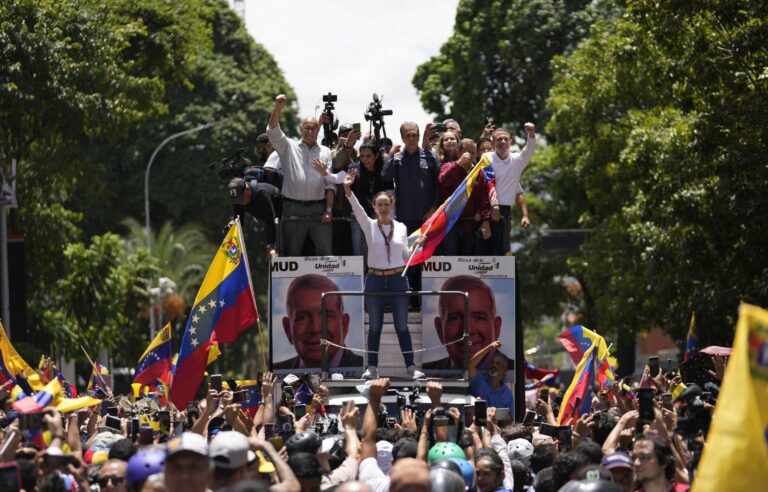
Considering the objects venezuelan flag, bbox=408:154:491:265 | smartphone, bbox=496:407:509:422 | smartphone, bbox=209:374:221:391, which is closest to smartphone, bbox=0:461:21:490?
smartphone, bbox=209:374:221:391

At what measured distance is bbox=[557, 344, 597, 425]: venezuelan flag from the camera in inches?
586

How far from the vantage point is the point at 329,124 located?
18219mm

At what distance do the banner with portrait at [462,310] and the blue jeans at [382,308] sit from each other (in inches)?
14.6

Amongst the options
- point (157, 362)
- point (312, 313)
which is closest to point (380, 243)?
point (312, 313)

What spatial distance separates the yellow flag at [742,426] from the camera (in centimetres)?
592

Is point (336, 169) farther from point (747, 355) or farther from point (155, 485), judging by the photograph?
point (747, 355)

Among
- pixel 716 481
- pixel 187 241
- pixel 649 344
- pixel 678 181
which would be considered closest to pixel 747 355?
pixel 716 481

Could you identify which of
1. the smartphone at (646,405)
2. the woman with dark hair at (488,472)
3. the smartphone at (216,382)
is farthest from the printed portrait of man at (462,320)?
the woman with dark hair at (488,472)

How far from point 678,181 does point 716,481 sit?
69.0ft

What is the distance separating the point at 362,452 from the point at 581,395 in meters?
5.63

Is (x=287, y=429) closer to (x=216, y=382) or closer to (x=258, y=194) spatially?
(x=216, y=382)

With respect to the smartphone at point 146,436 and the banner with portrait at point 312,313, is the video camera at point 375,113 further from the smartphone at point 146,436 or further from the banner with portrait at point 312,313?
the smartphone at point 146,436

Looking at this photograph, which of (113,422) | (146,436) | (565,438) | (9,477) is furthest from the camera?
(113,422)

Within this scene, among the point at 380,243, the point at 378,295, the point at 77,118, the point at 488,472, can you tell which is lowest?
the point at 488,472
